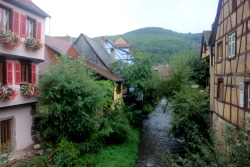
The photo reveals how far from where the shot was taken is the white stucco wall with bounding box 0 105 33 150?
10675 millimetres

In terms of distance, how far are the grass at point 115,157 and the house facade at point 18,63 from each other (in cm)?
370

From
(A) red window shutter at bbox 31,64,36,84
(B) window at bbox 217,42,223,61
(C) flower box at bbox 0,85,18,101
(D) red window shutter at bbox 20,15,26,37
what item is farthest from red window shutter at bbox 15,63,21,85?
(B) window at bbox 217,42,223,61

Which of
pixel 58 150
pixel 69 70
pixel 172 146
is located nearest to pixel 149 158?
pixel 172 146

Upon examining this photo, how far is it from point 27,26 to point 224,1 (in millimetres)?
10789

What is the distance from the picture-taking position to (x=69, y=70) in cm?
1180

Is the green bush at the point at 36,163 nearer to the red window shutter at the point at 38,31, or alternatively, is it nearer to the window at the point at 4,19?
the window at the point at 4,19

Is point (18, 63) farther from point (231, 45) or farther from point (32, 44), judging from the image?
point (231, 45)

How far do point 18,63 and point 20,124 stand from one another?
3.25 m

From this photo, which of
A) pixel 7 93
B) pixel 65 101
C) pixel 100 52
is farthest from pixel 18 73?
pixel 100 52

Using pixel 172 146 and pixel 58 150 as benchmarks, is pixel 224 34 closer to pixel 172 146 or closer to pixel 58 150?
pixel 172 146

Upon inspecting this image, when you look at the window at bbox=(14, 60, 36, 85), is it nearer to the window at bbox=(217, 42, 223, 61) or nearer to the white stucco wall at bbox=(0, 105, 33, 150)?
the white stucco wall at bbox=(0, 105, 33, 150)

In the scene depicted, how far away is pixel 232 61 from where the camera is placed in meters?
9.96

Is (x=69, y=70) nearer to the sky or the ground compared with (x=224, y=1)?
nearer to the ground

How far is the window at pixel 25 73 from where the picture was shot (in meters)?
11.7
